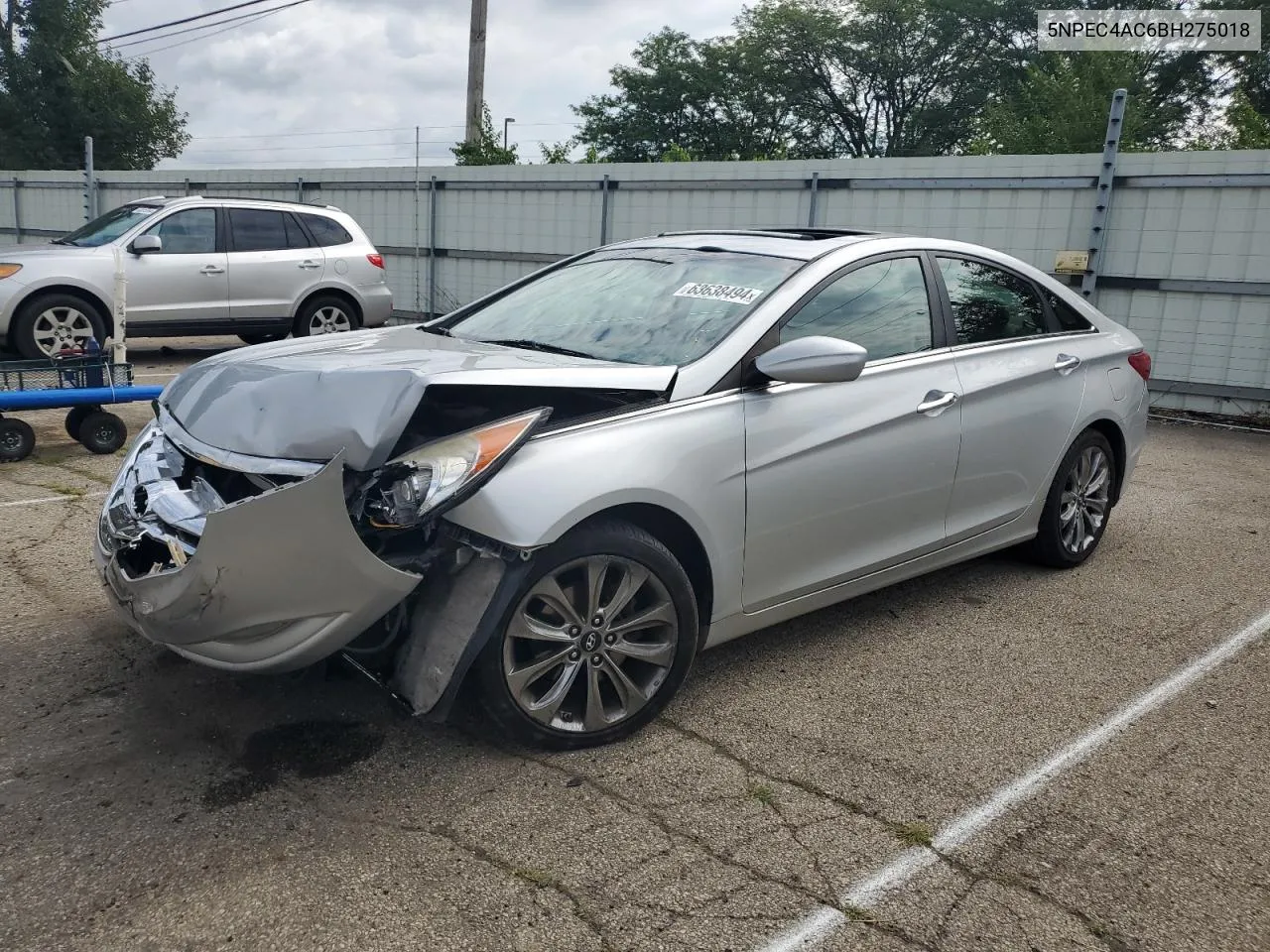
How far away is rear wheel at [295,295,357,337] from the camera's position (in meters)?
11.2

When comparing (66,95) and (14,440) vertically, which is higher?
(66,95)

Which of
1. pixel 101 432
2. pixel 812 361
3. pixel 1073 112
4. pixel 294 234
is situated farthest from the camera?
pixel 1073 112

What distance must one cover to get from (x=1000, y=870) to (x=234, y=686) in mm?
2420

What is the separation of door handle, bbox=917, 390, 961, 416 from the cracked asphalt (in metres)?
0.92

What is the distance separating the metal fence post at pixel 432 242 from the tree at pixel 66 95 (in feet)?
106

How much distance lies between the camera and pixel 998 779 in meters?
3.21

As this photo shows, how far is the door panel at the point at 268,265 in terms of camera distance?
10781mm

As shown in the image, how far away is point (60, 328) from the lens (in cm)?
970

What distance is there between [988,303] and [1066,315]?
67cm

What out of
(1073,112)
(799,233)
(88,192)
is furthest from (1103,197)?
(1073,112)

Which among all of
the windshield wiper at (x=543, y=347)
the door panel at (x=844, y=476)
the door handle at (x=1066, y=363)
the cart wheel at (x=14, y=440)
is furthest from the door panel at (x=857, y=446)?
the cart wheel at (x=14, y=440)

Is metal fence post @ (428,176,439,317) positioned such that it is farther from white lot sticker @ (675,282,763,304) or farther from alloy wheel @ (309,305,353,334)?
white lot sticker @ (675,282,763,304)

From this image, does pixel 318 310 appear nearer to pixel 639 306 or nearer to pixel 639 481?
pixel 639 306

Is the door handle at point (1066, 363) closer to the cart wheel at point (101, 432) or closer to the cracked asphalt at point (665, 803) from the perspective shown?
the cracked asphalt at point (665, 803)
